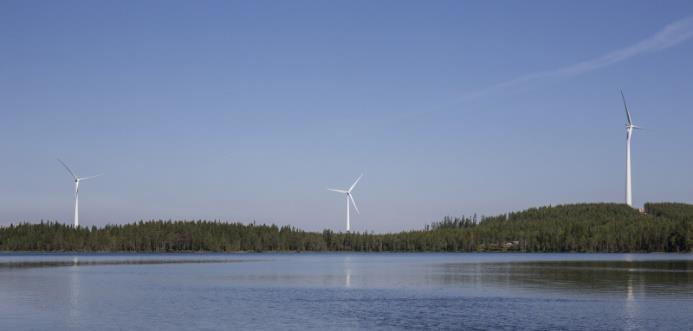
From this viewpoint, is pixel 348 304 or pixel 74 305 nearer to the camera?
pixel 74 305

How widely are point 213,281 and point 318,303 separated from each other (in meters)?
36.1

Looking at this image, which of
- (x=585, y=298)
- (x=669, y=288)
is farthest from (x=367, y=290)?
(x=669, y=288)

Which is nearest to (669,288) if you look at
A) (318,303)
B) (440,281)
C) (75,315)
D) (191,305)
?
(440,281)

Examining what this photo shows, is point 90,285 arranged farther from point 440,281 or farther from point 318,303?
point 440,281

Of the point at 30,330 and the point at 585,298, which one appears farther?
the point at 585,298

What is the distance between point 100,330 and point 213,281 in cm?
5339

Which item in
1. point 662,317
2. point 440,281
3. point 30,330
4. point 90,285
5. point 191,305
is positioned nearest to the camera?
point 30,330

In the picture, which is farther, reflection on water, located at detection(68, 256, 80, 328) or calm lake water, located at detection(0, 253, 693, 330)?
reflection on water, located at detection(68, 256, 80, 328)

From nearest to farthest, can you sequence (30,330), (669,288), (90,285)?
(30,330) → (669,288) → (90,285)

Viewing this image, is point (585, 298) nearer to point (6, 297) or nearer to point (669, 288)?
point (669, 288)

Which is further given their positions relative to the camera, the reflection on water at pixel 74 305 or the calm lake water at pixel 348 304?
the reflection on water at pixel 74 305

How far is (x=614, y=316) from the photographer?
6081 centimetres

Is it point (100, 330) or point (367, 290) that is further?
point (367, 290)

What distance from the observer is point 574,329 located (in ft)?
176
